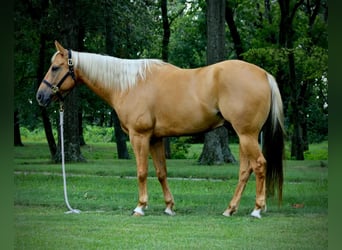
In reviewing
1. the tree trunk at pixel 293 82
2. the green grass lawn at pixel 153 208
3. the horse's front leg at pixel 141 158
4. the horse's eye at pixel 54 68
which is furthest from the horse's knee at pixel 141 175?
the tree trunk at pixel 293 82

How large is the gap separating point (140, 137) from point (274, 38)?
5.09 ft

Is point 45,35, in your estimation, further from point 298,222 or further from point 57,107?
point 298,222

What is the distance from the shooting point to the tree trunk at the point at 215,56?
409 centimetres

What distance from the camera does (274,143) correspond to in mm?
3590

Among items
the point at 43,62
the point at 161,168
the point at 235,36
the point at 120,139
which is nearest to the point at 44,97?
the point at 43,62

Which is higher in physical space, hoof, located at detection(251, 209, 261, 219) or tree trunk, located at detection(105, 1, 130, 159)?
tree trunk, located at detection(105, 1, 130, 159)

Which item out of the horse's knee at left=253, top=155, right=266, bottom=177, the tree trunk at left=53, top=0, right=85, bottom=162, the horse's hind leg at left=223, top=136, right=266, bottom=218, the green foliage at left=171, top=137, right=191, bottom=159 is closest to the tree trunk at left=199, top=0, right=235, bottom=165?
the green foliage at left=171, top=137, right=191, bottom=159

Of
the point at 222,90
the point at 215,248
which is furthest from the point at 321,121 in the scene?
the point at 222,90

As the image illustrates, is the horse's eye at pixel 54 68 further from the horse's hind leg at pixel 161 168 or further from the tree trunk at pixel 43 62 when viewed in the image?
the horse's hind leg at pixel 161 168

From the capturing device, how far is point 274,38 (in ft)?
14.7

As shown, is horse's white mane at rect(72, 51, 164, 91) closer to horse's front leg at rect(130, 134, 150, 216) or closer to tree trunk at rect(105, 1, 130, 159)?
tree trunk at rect(105, 1, 130, 159)

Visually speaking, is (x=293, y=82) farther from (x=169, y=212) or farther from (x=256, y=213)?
(x=169, y=212)

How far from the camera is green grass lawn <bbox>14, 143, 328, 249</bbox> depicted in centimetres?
223

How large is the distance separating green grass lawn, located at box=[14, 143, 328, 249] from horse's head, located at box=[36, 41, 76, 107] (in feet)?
1.29
